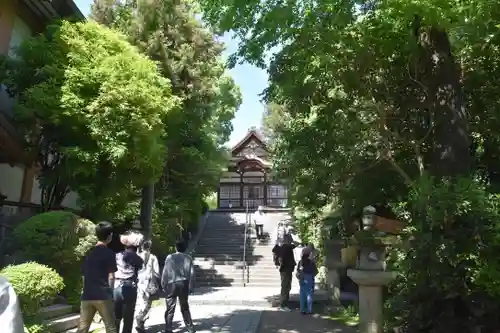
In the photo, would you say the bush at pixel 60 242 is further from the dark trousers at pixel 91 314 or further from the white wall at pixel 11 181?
the white wall at pixel 11 181

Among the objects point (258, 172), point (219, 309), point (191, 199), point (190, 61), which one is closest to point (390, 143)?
point (219, 309)

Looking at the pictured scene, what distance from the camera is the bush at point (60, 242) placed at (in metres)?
7.90

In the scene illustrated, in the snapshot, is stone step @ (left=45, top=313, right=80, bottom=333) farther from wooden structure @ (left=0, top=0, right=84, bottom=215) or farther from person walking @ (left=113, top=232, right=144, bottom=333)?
wooden structure @ (left=0, top=0, right=84, bottom=215)

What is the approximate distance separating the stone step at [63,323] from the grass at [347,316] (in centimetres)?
556

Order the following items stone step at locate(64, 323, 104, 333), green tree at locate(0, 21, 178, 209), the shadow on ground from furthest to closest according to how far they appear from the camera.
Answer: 1. green tree at locate(0, 21, 178, 209)
2. the shadow on ground
3. stone step at locate(64, 323, 104, 333)

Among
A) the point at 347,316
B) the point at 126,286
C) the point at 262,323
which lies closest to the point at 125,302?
the point at 126,286

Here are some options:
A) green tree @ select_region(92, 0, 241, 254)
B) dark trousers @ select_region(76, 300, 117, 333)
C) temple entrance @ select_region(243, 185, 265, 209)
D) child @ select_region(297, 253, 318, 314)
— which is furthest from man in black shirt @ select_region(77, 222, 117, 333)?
temple entrance @ select_region(243, 185, 265, 209)

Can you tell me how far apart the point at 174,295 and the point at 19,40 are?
26.9ft

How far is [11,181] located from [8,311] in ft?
36.6

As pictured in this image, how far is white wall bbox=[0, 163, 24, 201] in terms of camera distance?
1161cm

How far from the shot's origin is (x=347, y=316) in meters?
10.8

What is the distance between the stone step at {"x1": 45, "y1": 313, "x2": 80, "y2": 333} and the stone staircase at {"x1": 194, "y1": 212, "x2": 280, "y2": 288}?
8874mm

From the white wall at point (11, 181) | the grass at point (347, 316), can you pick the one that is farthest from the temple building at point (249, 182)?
the grass at point (347, 316)

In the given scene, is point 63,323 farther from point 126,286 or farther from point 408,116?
point 408,116
